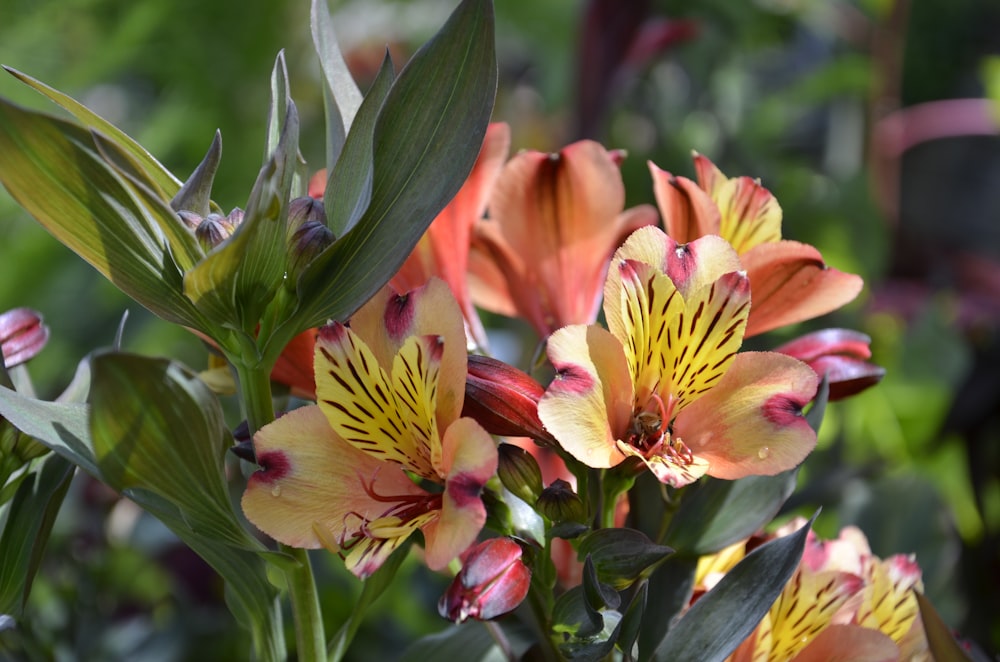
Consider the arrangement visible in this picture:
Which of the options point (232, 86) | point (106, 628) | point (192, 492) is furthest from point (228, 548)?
point (232, 86)

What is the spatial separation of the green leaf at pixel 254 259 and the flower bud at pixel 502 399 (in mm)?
70

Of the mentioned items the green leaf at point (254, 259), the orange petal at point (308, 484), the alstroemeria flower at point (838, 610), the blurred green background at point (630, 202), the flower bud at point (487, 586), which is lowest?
the blurred green background at point (630, 202)

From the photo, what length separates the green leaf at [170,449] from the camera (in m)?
0.27

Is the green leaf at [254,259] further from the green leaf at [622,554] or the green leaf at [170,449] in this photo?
the green leaf at [622,554]

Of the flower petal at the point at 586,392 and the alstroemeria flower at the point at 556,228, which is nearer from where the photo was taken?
the flower petal at the point at 586,392

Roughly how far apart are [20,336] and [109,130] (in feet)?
0.30

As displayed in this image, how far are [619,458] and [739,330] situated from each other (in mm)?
57

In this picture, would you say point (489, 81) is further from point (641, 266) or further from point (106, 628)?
point (106, 628)

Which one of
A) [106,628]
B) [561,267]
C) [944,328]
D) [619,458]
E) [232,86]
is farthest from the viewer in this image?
[232,86]

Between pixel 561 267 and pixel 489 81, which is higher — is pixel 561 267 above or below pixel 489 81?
below

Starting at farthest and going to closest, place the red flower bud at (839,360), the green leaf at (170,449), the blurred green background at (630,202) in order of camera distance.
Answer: the blurred green background at (630,202), the red flower bud at (839,360), the green leaf at (170,449)

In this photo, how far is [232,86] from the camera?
1949 millimetres

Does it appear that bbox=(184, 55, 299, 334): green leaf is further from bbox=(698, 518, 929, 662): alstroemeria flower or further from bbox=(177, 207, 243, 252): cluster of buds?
bbox=(698, 518, 929, 662): alstroemeria flower

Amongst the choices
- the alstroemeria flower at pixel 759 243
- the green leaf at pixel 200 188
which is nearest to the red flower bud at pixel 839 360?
the alstroemeria flower at pixel 759 243
